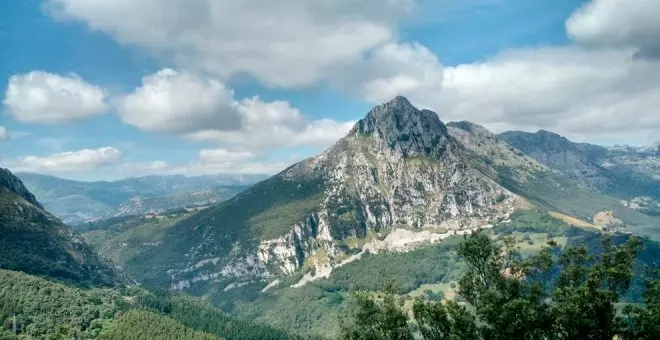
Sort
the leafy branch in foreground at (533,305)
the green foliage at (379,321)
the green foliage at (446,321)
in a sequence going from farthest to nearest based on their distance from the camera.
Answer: the green foliage at (379,321), the green foliage at (446,321), the leafy branch in foreground at (533,305)

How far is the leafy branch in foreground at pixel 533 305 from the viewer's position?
59.3m

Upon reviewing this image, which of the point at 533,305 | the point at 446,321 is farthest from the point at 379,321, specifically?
the point at 533,305

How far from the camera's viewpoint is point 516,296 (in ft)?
229

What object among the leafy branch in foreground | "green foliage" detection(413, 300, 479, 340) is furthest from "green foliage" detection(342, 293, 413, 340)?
"green foliage" detection(413, 300, 479, 340)

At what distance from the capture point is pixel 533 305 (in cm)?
6381

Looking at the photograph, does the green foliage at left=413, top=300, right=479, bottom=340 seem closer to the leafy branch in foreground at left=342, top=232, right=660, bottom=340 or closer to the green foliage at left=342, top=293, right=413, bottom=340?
the leafy branch in foreground at left=342, top=232, right=660, bottom=340

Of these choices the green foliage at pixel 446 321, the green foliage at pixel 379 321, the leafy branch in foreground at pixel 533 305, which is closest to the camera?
the leafy branch in foreground at pixel 533 305

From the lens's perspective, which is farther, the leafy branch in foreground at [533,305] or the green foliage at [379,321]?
the green foliage at [379,321]

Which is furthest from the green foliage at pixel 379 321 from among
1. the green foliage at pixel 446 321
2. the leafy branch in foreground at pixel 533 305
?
the green foliage at pixel 446 321

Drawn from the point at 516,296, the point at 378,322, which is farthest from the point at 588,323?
the point at 378,322

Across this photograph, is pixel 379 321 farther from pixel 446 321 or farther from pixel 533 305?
pixel 533 305

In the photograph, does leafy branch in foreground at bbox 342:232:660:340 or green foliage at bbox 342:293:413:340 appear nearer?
leafy branch in foreground at bbox 342:232:660:340

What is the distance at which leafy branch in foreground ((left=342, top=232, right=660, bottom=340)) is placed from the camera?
59344mm

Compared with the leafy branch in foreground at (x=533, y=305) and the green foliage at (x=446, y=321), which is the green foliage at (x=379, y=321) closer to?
the leafy branch in foreground at (x=533, y=305)
